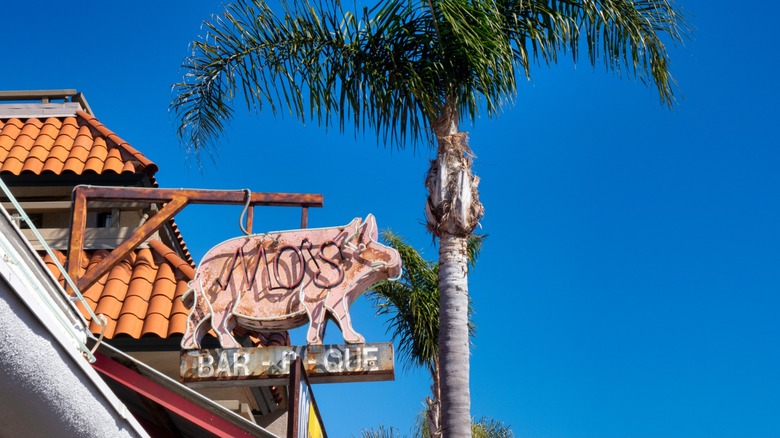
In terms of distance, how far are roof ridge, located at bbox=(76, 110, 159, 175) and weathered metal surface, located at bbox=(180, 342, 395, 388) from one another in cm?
486

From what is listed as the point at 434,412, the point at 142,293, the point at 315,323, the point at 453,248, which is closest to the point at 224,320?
the point at 315,323

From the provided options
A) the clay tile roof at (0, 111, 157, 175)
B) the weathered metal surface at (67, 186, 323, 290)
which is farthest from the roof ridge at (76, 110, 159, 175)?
the weathered metal surface at (67, 186, 323, 290)

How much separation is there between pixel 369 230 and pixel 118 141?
5.80 meters

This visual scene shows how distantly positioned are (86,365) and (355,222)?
553 centimetres

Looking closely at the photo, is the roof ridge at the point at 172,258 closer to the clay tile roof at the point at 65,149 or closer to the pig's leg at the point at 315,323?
the clay tile roof at the point at 65,149

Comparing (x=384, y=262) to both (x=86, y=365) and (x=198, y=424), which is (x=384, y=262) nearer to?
(x=198, y=424)

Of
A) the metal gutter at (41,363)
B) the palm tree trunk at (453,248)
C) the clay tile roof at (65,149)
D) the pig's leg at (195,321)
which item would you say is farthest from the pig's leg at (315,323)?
the clay tile roof at (65,149)

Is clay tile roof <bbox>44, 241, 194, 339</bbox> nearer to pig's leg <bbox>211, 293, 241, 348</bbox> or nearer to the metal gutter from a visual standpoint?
pig's leg <bbox>211, 293, 241, 348</bbox>

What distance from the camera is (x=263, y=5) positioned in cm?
1494

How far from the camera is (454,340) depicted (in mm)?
13141

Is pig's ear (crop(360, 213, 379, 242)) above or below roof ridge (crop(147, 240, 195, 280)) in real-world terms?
below

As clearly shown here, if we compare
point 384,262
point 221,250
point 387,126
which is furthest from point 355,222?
point 387,126

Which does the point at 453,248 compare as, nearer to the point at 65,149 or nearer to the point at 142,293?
the point at 142,293

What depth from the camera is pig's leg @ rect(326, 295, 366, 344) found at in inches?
418
